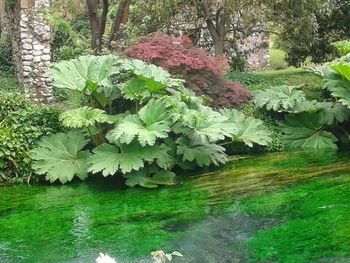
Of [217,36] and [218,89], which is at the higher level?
[217,36]

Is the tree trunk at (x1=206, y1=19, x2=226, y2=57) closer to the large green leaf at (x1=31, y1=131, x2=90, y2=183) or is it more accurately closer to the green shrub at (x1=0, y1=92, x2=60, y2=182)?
the green shrub at (x1=0, y1=92, x2=60, y2=182)

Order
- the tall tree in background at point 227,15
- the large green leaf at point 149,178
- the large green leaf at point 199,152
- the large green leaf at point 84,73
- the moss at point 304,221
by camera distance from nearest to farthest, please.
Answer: the moss at point 304,221 → the large green leaf at point 149,178 → the large green leaf at point 199,152 → the large green leaf at point 84,73 → the tall tree in background at point 227,15

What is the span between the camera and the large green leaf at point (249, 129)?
352 inches

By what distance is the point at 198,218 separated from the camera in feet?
19.8

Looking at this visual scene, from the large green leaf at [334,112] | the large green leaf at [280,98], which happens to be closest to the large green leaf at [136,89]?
the large green leaf at [280,98]

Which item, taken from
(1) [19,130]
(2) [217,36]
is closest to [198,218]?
(1) [19,130]

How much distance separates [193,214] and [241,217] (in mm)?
532

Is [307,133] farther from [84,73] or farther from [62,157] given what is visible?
[62,157]

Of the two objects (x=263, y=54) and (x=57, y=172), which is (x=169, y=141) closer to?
(x=57, y=172)

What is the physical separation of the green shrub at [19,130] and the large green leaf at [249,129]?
2.73m

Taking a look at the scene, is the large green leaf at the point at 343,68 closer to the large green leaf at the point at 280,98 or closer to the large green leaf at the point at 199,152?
the large green leaf at the point at 280,98

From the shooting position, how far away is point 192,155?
8.05 meters

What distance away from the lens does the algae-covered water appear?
16.5 feet

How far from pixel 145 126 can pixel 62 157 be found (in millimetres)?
1234
